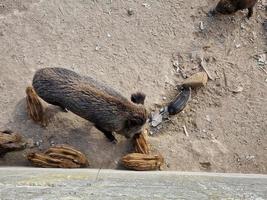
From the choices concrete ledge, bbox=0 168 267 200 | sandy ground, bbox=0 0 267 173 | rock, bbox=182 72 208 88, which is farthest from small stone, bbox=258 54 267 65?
concrete ledge, bbox=0 168 267 200

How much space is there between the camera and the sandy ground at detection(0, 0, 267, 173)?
17.5 feet

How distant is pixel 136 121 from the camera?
488cm

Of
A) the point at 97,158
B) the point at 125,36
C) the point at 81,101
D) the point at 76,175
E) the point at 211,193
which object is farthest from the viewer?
the point at 125,36

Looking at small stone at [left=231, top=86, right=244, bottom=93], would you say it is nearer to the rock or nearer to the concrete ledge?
the rock

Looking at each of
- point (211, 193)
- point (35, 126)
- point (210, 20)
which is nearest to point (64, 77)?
Answer: point (35, 126)

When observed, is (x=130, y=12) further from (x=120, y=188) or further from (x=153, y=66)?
(x=120, y=188)

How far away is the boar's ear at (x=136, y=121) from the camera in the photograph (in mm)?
4855

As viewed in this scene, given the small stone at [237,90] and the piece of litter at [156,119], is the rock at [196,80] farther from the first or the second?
the piece of litter at [156,119]

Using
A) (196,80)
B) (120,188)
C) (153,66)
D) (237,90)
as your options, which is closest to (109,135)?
(153,66)

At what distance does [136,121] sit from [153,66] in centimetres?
109

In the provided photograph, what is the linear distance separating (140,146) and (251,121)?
54.3 inches

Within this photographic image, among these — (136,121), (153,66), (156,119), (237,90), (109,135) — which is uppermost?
(237,90)

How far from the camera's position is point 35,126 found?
541cm

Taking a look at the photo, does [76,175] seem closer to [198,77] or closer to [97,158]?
[97,158]
